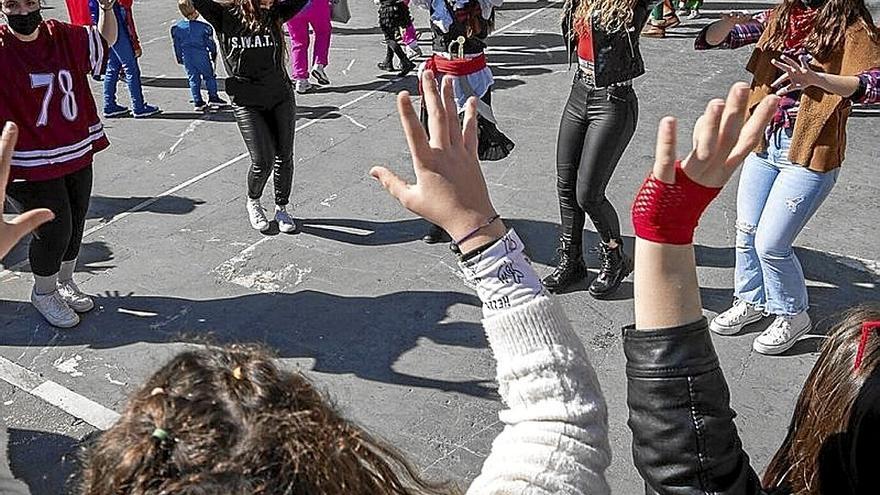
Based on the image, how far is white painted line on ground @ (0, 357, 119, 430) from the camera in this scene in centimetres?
401

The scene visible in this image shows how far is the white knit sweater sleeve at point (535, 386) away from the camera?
1.69 m

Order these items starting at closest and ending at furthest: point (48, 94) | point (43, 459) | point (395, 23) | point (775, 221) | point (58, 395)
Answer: point (43, 459), point (775, 221), point (58, 395), point (48, 94), point (395, 23)

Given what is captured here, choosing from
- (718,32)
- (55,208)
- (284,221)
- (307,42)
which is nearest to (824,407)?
(718,32)

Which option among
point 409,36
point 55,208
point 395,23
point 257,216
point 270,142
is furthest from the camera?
point 409,36

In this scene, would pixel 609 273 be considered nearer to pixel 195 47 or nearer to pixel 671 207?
pixel 671 207

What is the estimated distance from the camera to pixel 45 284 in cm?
464

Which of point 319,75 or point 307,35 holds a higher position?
point 307,35

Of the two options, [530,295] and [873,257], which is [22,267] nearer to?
[530,295]

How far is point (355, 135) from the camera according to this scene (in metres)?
7.09

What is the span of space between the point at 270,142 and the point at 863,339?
Result: 4132 millimetres

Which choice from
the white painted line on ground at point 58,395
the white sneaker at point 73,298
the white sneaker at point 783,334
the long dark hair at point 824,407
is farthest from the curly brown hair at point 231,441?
the white sneaker at point 73,298

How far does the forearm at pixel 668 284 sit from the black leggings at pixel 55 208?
356 centimetres

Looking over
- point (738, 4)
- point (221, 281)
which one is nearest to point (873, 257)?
point (221, 281)

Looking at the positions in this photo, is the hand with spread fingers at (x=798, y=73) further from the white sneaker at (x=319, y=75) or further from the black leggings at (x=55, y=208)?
the white sneaker at (x=319, y=75)
